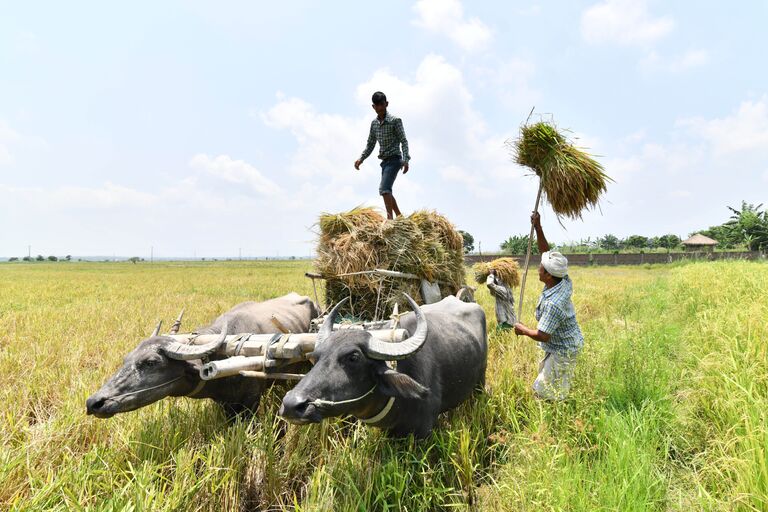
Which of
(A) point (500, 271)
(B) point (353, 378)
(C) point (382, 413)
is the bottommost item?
(C) point (382, 413)

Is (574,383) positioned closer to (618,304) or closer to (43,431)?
(43,431)

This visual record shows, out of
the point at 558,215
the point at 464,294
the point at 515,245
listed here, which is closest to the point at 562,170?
the point at 558,215

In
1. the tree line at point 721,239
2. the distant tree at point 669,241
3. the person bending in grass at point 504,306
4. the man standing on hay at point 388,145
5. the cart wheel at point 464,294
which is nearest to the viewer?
the cart wheel at point 464,294

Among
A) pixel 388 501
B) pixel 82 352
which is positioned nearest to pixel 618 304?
pixel 388 501

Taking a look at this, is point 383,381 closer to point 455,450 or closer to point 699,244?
point 455,450

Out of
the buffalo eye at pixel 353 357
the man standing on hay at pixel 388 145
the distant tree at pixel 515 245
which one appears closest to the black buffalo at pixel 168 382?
the buffalo eye at pixel 353 357

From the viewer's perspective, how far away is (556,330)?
3293mm

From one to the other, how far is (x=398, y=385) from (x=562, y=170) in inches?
101

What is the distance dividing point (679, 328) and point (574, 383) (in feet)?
13.0

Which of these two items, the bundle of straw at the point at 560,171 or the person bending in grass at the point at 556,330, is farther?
the bundle of straw at the point at 560,171

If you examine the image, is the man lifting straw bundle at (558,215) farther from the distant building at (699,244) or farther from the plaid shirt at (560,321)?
the distant building at (699,244)

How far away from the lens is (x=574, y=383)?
3.18m

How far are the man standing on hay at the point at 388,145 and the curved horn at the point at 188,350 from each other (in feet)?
10.3

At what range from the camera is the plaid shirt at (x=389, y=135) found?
18.2 ft
